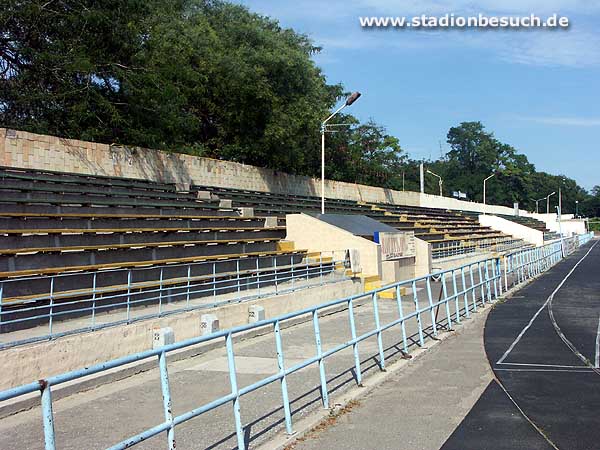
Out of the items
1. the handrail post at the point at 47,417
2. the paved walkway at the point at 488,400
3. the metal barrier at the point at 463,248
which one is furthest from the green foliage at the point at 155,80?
the handrail post at the point at 47,417

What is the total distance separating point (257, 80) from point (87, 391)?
2944 cm

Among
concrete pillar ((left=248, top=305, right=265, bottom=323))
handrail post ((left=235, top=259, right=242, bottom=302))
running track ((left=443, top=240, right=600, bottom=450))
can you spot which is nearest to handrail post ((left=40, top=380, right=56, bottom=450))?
running track ((left=443, top=240, right=600, bottom=450))

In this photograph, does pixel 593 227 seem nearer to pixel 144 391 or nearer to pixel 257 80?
pixel 257 80

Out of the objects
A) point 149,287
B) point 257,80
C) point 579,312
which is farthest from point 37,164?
point 257,80

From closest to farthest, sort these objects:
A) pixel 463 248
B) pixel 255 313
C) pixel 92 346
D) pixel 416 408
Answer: pixel 416 408 < pixel 92 346 < pixel 255 313 < pixel 463 248

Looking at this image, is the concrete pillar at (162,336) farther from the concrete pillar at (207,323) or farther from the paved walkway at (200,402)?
the concrete pillar at (207,323)

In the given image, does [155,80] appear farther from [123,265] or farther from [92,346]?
[92,346]

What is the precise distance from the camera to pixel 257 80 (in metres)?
36.1

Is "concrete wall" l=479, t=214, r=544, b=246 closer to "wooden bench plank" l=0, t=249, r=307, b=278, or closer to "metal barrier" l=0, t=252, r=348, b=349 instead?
"metal barrier" l=0, t=252, r=348, b=349

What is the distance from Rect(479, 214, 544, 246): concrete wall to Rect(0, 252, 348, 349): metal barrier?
43.6 metres

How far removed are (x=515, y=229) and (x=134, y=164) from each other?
44780mm

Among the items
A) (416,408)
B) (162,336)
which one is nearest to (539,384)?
(416,408)

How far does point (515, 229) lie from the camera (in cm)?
5891

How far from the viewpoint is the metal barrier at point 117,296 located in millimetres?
9695
